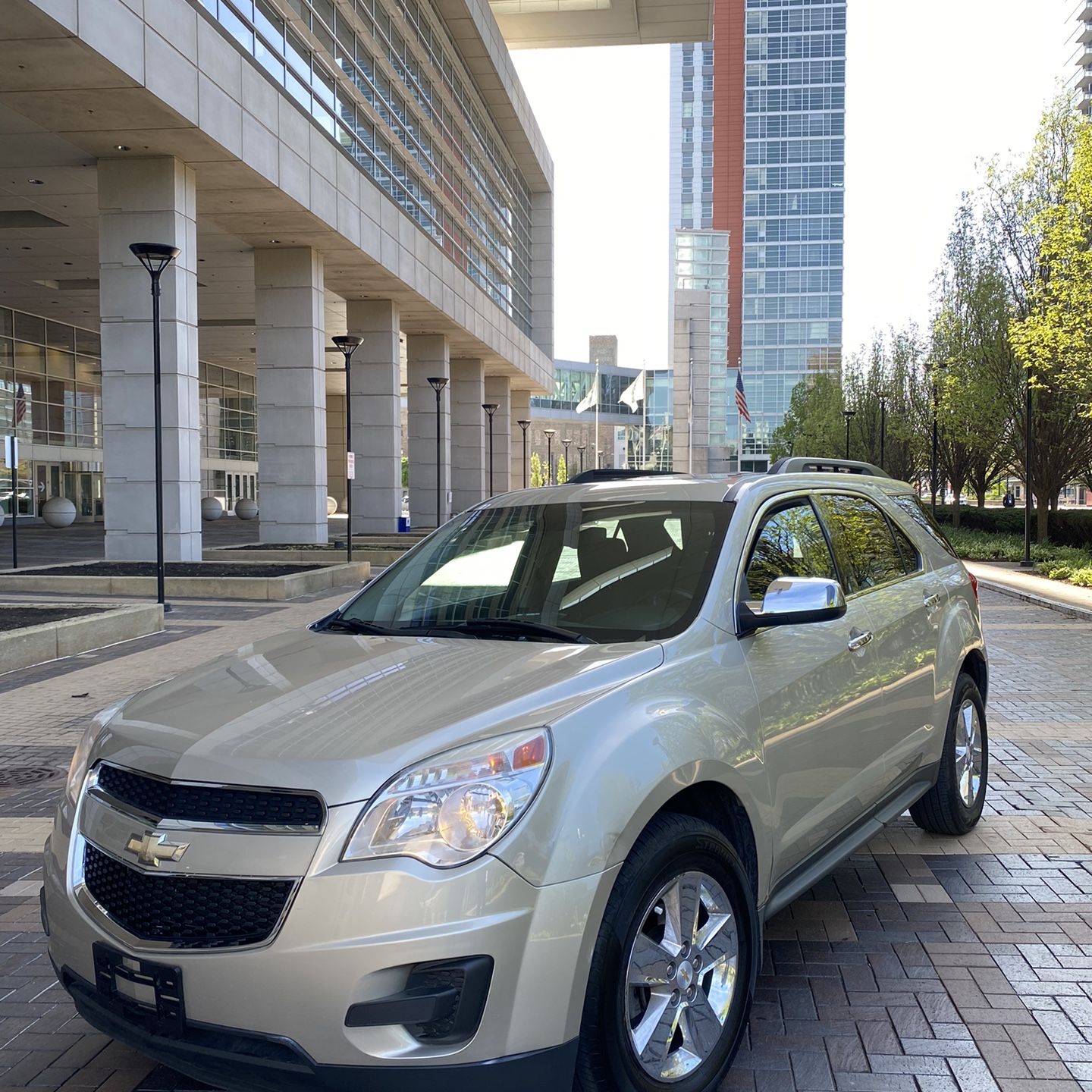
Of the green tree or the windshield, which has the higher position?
the green tree

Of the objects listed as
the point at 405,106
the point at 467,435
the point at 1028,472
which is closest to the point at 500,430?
the point at 467,435

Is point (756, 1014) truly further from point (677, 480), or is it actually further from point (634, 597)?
point (677, 480)

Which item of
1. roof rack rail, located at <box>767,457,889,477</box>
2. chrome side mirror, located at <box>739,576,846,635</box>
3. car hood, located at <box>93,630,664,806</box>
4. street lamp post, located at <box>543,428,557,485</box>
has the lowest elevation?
car hood, located at <box>93,630,664,806</box>

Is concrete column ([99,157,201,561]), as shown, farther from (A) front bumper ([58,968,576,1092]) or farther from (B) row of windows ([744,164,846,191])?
(B) row of windows ([744,164,846,191])

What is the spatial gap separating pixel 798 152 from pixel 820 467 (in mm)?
132513

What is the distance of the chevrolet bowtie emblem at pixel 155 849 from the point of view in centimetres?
257

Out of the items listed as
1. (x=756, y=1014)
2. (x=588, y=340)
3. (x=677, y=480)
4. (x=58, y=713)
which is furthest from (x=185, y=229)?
(x=588, y=340)

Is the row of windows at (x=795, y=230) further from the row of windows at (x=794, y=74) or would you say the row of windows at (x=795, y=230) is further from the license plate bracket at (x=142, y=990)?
the license plate bracket at (x=142, y=990)

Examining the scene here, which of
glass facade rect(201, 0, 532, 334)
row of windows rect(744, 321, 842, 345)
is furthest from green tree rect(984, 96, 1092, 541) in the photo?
row of windows rect(744, 321, 842, 345)

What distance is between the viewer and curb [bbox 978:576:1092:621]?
636 inches

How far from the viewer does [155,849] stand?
261 centimetres

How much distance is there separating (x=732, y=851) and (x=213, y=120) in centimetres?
1941

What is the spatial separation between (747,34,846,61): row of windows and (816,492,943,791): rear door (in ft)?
450

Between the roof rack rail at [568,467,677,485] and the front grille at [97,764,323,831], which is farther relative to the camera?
the roof rack rail at [568,467,677,485]
